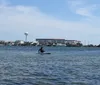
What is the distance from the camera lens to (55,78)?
36656 millimetres

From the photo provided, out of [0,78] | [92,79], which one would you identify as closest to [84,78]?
[92,79]

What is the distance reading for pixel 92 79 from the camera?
119 feet

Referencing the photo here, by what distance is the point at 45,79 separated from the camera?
1405 inches

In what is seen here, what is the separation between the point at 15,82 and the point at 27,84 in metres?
1.71

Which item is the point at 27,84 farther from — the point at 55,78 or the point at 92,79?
the point at 92,79

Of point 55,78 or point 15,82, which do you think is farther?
point 55,78

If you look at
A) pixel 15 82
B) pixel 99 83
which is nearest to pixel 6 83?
pixel 15 82

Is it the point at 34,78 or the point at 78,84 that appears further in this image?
the point at 34,78

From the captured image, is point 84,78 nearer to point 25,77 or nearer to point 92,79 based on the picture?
point 92,79

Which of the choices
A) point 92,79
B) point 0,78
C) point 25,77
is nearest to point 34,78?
point 25,77

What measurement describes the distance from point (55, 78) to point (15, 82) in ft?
17.1

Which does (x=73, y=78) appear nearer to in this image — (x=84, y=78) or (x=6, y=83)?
(x=84, y=78)

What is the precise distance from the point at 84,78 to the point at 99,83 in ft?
13.5

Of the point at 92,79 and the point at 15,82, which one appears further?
the point at 92,79
